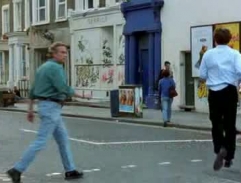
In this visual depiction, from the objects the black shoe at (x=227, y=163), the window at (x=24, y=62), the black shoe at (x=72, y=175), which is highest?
the window at (x=24, y=62)

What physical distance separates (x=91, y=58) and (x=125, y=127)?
14.3 metres

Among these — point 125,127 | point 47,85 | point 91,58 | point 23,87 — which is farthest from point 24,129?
point 23,87

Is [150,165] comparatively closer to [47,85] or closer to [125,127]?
[47,85]

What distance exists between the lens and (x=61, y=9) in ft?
120

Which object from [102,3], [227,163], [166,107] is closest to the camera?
[227,163]

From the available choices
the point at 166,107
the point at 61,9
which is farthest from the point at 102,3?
the point at 166,107

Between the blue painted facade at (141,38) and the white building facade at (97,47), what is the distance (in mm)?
1253

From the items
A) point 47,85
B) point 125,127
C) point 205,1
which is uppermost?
point 205,1

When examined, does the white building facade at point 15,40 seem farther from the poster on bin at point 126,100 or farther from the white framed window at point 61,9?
the poster on bin at point 126,100

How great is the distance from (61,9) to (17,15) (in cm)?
848

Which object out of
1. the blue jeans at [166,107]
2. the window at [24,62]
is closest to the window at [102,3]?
the window at [24,62]

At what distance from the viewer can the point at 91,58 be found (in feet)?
108

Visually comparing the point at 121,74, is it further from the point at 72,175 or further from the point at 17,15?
the point at 72,175

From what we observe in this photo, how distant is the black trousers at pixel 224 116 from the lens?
913 cm
